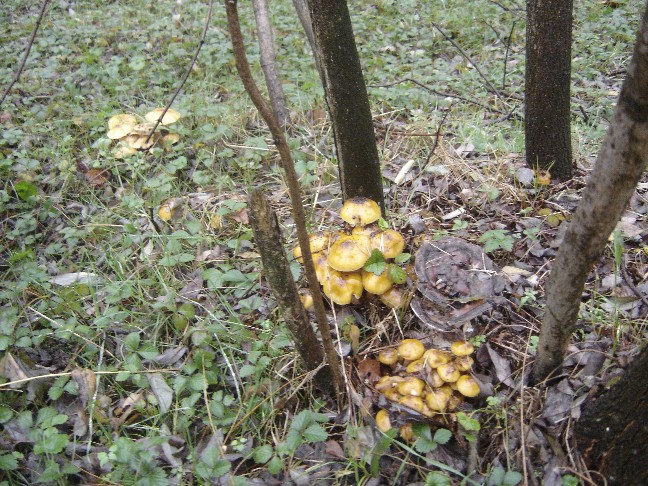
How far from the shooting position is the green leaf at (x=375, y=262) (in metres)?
2.44

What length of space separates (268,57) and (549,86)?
2341 millimetres

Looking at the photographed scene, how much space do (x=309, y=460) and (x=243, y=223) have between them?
69.7 inches

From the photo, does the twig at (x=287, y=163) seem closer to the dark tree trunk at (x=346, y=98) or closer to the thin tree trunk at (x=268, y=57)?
the dark tree trunk at (x=346, y=98)

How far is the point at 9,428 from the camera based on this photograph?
243cm

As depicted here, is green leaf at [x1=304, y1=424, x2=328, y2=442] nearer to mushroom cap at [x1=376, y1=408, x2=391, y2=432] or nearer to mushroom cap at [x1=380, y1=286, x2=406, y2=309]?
mushroom cap at [x1=376, y1=408, x2=391, y2=432]

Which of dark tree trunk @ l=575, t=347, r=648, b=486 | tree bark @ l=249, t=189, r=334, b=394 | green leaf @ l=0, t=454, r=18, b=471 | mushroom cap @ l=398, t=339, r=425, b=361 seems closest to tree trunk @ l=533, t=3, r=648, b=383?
dark tree trunk @ l=575, t=347, r=648, b=486

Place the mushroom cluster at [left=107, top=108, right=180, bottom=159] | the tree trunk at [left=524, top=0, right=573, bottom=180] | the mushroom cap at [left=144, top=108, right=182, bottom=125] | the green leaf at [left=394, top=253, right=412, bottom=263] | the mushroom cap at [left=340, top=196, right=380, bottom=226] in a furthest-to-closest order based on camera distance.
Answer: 1. the mushroom cap at [left=144, top=108, right=182, bottom=125]
2. the mushroom cluster at [left=107, top=108, right=180, bottom=159]
3. the tree trunk at [left=524, top=0, right=573, bottom=180]
4. the mushroom cap at [left=340, top=196, right=380, bottom=226]
5. the green leaf at [left=394, top=253, right=412, bottom=263]

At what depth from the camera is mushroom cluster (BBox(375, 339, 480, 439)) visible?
214 cm

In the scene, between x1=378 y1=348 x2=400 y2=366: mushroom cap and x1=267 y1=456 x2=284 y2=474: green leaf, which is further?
x1=378 y1=348 x2=400 y2=366: mushroom cap

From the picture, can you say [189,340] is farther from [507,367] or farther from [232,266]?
[507,367]

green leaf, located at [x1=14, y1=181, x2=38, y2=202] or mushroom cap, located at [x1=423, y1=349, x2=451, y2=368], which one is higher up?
green leaf, located at [x1=14, y1=181, x2=38, y2=202]

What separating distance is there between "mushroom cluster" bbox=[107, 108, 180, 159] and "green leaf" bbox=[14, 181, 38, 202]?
0.68 m

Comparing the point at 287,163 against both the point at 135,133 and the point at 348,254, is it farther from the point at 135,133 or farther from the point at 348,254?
the point at 135,133

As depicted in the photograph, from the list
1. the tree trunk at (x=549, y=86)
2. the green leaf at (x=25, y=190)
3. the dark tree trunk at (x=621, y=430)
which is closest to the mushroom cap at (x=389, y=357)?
the dark tree trunk at (x=621, y=430)
